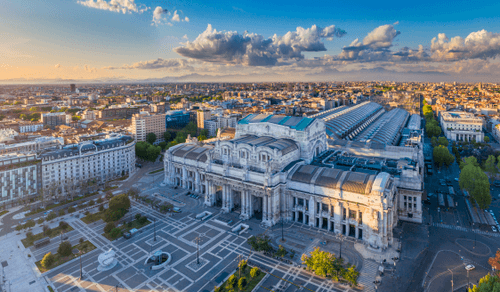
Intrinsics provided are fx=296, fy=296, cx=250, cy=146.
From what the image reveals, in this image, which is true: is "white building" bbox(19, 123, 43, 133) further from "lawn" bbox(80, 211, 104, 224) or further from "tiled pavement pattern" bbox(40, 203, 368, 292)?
"tiled pavement pattern" bbox(40, 203, 368, 292)

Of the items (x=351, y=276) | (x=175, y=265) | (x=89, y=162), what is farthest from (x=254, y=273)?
(x=89, y=162)

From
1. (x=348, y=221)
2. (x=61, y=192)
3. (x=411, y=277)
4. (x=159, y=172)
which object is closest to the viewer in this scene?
(x=411, y=277)

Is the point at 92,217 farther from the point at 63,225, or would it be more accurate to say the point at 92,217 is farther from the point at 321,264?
the point at 321,264

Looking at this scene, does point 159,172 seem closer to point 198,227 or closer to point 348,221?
point 198,227

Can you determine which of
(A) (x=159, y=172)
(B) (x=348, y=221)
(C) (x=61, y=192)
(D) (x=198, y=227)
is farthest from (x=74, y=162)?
(B) (x=348, y=221)

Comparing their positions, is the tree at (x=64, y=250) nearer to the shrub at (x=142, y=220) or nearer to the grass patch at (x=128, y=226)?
the grass patch at (x=128, y=226)

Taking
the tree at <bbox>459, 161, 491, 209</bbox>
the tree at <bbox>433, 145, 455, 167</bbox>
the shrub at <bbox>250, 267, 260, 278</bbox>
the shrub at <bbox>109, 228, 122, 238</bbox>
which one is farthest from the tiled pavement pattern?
the tree at <bbox>433, 145, 455, 167</bbox>
